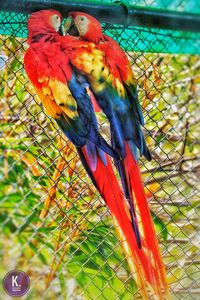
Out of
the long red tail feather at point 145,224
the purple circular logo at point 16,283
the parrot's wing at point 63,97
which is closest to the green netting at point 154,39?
the parrot's wing at point 63,97

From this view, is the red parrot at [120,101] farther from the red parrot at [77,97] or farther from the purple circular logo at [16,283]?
the purple circular logo at [16,283]

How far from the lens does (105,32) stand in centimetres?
233

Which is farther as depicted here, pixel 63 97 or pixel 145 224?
pixel 145 224

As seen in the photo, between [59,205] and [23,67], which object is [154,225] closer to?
[59,205]

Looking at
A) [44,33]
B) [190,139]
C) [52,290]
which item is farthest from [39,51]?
[52,290]

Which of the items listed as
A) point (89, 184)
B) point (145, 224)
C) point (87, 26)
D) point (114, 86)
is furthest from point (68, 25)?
point (145, 224)

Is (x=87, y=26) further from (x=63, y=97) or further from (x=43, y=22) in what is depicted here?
(x=63, y=97)

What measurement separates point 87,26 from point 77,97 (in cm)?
25

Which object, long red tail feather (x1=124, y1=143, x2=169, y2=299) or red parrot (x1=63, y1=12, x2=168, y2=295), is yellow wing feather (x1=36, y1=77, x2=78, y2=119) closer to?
red parrot (x1=63, y1=12, x2=168, y2=295)

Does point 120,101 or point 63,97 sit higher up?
point 120,101

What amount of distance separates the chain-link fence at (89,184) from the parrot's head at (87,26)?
2.3 inches

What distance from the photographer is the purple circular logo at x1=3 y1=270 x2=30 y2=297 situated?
2.18m

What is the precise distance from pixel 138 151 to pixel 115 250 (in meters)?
0.35

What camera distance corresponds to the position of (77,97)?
221 cm
